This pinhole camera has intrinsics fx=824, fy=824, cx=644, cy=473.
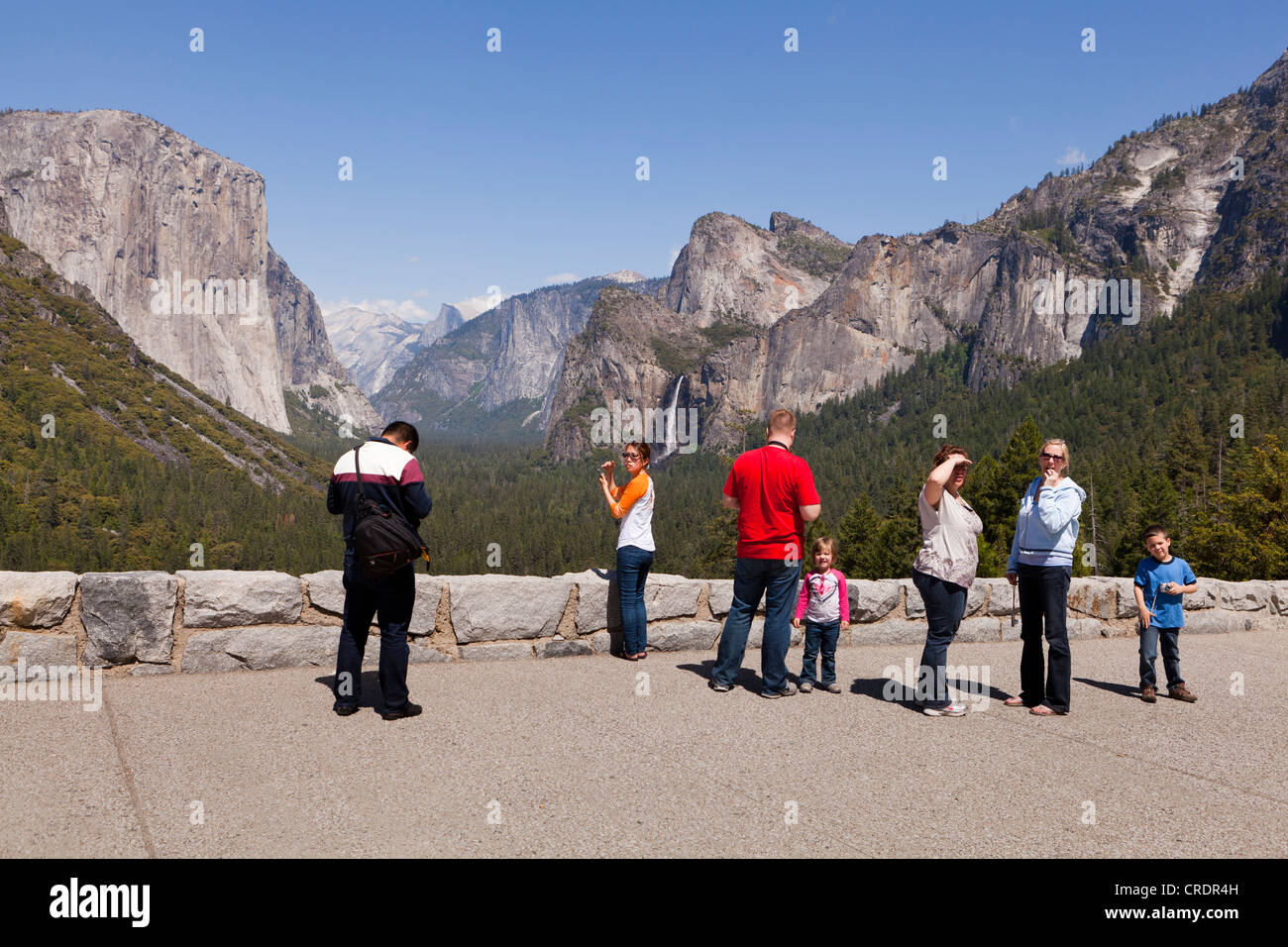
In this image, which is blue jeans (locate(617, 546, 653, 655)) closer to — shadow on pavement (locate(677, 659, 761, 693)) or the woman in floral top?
shadow on pavement (locate(677, 659, 761, 693))

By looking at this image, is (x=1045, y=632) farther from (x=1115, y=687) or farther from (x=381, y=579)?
(x=381, y=579)

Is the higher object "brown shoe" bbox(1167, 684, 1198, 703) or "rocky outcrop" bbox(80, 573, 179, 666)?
"rocky outcrop" bbox(80, 573, 179, 666)

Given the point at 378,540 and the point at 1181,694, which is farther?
the point at 1181,694

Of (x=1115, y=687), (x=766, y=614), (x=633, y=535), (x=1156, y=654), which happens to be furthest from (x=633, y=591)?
(x=1156, y=654)

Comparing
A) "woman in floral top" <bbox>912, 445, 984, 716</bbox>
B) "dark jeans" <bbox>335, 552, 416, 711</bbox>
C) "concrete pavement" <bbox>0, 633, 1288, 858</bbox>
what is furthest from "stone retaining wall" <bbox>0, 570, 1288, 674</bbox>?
"woman in floral top" <bbox>912, 445, 984, 716</bbox>

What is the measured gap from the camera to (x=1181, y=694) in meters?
7.80

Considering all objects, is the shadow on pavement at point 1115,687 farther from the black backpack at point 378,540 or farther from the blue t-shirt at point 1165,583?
the black backpack at point 378,540

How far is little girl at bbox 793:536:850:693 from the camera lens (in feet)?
25.4

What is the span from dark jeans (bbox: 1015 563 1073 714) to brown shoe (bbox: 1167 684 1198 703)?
158cm

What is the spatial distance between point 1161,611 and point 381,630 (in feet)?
24.0

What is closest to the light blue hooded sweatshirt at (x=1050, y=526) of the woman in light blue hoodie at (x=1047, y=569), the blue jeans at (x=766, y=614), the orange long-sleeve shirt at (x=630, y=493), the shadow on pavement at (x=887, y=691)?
the woman in light blue hoodie at (x=1047, y=569)
